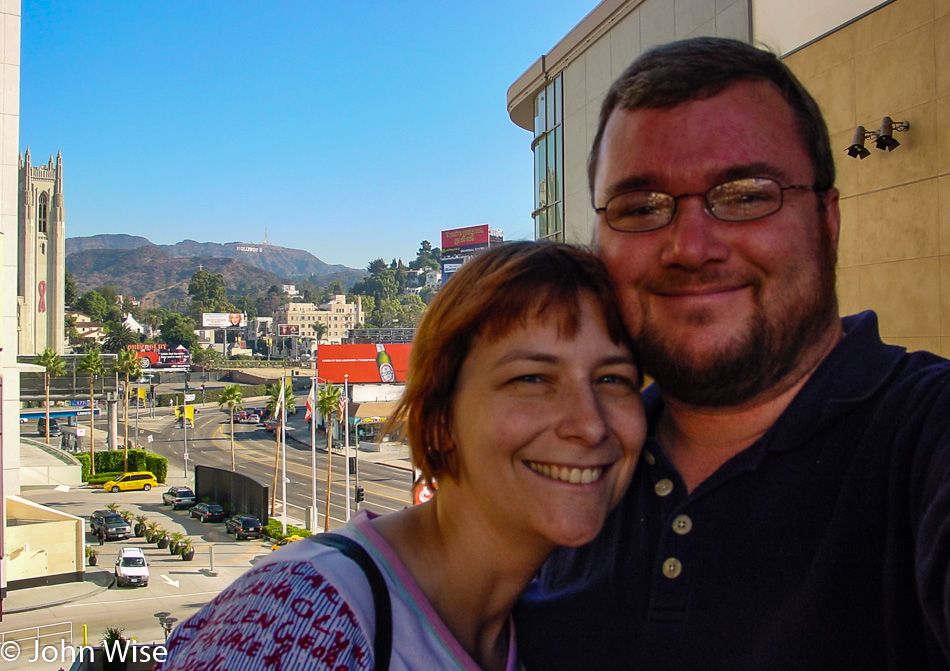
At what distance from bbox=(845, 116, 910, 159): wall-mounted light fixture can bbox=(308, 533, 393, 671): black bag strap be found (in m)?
12.0

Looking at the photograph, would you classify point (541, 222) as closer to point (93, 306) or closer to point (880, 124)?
point (880, 124)

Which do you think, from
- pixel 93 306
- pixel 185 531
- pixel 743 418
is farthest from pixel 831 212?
pixel 93 306

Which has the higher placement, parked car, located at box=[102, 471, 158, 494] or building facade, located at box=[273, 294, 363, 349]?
building facade, located at box=[273, 294, 363, 349]

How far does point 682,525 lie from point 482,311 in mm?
655

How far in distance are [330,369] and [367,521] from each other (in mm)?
62007

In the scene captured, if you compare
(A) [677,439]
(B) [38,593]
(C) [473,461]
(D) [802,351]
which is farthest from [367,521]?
(B) [38,593]

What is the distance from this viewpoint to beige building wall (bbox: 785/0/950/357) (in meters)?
10.8

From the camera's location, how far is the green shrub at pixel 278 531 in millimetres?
27966

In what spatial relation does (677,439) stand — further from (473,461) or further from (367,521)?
(367,521)

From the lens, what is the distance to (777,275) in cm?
156

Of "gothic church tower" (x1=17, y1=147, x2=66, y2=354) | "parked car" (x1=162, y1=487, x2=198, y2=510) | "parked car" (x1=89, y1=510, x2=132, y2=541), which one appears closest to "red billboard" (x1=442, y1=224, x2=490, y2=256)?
"gothic church tower" (x1=17, y1=147, x2=66, y2=354)

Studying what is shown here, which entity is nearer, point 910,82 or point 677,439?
point 677,439

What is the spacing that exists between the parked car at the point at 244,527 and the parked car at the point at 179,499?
20.6 ft

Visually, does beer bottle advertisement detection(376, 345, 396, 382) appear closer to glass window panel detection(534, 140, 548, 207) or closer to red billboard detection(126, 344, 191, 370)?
glass window panel detection(534, 140, 548, 207)
